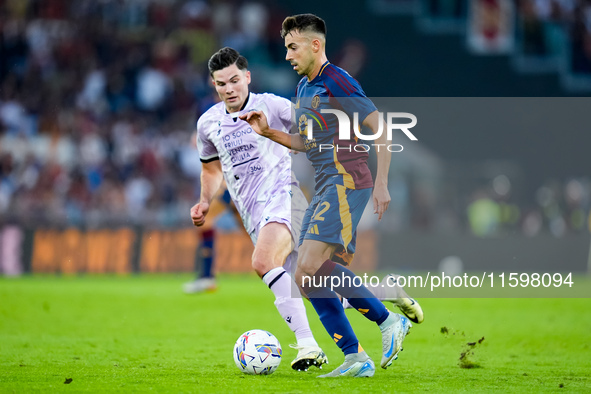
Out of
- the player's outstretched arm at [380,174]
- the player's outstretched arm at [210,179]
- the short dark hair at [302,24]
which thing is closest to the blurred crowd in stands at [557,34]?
the player's outstretched arm at [210,179]

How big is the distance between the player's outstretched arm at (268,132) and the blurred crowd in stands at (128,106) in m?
10.6

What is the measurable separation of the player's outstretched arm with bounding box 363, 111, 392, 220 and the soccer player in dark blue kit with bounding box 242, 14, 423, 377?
0.03 feet

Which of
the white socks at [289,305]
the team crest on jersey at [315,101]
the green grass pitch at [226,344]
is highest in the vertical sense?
the team crest on jersey at [315,101]

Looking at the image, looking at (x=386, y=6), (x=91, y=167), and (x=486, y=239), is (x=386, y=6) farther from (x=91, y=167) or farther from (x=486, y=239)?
(x=91, y=167)

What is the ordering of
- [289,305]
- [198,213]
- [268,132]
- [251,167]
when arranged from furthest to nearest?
[251,167]
[198,213]
[289,305]
[268,132]

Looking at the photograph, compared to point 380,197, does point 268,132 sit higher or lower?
higher

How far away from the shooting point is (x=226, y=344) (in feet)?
26.1

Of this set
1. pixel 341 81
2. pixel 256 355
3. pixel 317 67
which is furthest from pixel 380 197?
pixel 256 355

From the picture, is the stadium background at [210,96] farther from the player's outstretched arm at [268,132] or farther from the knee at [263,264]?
the player's outstretched arm at [268,132]

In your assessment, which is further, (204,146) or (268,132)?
(204,146)

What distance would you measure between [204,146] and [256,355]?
6.40ft

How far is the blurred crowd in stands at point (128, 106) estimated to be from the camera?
57.3ft

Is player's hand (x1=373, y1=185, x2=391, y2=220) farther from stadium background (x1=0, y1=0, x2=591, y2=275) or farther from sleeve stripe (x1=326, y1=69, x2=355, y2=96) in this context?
stadium background (x1=0, y1=0, x2=591, y2=275)

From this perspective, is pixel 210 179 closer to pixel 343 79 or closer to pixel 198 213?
pixel 198 213
